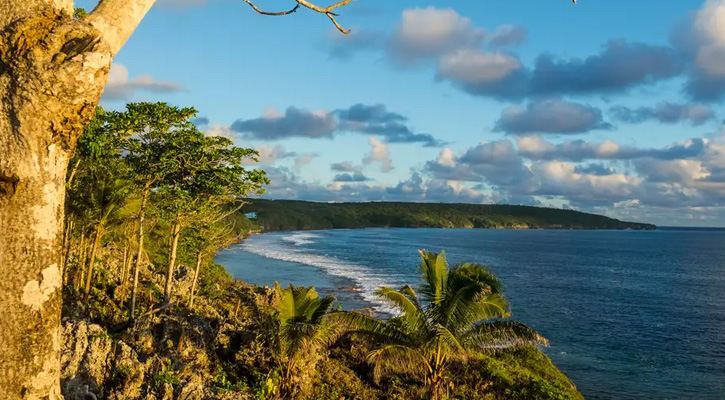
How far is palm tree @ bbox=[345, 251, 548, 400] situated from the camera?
15.6 meters

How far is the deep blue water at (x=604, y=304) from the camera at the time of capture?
31469 mm

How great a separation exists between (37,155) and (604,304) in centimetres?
5964

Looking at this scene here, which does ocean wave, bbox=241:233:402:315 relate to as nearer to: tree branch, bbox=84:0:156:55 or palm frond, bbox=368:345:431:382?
palm frond, bbox=368:345:431:382

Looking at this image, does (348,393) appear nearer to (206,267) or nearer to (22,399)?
(22,399)

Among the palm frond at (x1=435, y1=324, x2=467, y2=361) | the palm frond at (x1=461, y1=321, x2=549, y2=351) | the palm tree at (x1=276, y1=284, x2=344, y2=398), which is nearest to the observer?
the palm frond at (x1=435, y1=324, x2=467, y2=361)

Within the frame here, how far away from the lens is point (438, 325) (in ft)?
50.5

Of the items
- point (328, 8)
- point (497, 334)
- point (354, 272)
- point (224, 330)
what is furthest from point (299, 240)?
point (328, 8)

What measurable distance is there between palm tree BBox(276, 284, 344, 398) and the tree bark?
1258 cm

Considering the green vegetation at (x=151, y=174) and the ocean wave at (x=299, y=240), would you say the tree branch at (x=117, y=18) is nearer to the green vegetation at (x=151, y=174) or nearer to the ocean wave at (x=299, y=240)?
the green vegetation at (x=151, y=174)

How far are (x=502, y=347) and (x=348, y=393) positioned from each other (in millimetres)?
14481

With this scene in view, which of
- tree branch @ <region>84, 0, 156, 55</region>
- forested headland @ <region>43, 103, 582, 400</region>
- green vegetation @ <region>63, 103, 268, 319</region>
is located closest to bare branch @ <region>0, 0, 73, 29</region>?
tree branch @ <region>84, 0, 156, 55</region>

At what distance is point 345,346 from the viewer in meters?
21.5

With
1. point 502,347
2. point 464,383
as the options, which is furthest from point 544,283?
point 464,383

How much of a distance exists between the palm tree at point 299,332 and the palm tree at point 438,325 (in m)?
1.08
